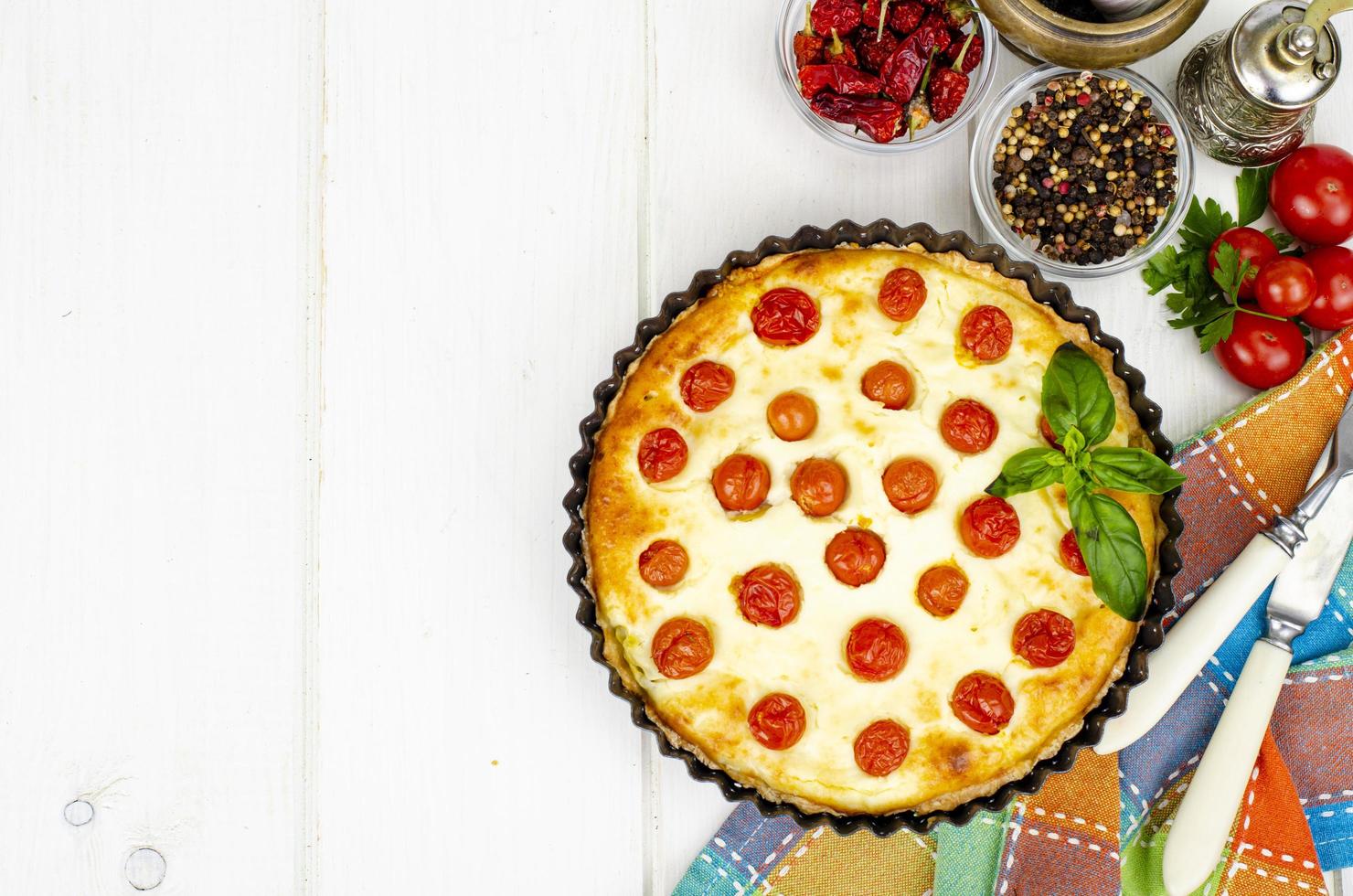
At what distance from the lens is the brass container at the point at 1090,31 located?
2.97m

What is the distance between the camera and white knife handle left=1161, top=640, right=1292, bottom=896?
10.2 ft

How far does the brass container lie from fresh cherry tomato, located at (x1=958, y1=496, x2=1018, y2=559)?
4.13 feet

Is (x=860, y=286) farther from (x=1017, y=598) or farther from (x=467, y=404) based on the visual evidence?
(x=467, y=404)

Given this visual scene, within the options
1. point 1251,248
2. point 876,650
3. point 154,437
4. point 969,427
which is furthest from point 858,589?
point 154,437

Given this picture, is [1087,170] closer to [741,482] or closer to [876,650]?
[741,482]

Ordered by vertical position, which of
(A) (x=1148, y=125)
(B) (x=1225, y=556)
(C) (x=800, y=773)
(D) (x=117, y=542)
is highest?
(A) (x=1148, y=125)

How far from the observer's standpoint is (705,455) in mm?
2926

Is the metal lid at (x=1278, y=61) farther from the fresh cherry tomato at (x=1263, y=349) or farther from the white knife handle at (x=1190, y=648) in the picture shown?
the white knife handle at (x=1190, y=648)

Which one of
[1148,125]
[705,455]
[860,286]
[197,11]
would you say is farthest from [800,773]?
[197,11]

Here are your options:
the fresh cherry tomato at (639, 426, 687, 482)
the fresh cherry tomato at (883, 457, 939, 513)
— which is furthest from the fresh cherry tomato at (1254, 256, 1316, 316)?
the fresh cherry tomato at (639, 426, 687, 482)


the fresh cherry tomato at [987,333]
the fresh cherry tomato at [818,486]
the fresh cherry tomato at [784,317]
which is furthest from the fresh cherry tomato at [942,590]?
the fresh cherry tomato at [784,317]

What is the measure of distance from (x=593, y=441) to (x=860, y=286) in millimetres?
827

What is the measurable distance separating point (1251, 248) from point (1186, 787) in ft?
5.25

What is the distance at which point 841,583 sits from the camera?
2887mm
